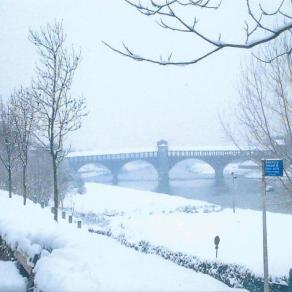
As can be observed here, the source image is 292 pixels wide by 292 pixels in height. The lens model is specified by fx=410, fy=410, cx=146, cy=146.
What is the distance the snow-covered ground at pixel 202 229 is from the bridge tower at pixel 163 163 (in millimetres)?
30258

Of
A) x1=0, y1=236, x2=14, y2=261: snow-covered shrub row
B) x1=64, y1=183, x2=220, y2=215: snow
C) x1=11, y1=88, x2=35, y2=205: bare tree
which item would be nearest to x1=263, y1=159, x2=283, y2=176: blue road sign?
x1=0, y1=236, x2=14, y2=261: snow-covered shrub row

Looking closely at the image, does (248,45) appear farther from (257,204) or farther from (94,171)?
(94,171)

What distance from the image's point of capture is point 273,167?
6.66m

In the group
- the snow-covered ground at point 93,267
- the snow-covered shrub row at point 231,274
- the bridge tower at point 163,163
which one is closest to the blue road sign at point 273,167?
the snow-covered ground at point 93,267

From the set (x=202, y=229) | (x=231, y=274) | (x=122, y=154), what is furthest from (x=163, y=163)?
(x=231, y=274)

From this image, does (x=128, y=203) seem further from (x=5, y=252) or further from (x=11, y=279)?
(x=11, y=279)

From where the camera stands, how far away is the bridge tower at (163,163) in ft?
254

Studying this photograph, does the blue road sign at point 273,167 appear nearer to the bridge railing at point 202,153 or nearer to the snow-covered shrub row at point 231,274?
the snow-covered shrub row at point 231,274

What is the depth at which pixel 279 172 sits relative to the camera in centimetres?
655

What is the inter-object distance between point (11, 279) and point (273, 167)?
183 inches

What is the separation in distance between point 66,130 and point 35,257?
33.1ft

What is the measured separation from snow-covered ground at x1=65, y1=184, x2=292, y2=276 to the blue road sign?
24.7 ft

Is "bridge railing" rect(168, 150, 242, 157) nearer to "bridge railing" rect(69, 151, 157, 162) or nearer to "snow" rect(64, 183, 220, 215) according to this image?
"bridge railing" rect(69, 151, 157, 162)

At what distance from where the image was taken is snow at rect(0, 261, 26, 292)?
638cm
